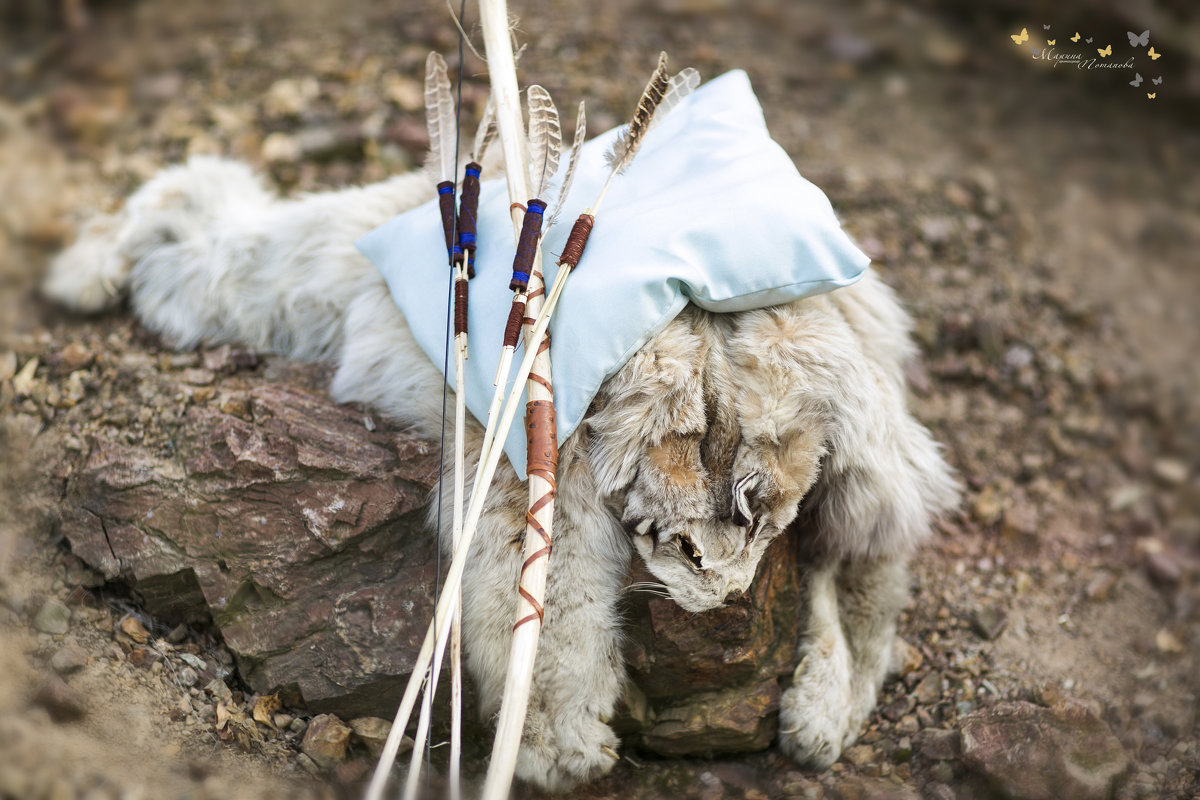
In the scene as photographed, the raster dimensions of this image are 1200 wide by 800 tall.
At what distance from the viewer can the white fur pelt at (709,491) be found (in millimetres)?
1885

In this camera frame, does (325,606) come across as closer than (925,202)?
Yes

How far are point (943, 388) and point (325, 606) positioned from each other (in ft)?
8.01

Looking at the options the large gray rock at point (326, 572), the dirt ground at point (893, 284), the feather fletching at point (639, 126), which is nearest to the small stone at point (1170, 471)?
the dirt ground at point (893, 284)

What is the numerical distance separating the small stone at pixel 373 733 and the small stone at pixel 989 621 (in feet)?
5.51

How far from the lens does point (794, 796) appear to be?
212 cm

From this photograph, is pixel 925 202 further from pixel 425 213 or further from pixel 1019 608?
pixel 425 213

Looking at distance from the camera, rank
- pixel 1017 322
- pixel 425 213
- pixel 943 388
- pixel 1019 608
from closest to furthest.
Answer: pixel 425 213 → pixel 1019 608 → pixel 943 388 → pixel 1017 322

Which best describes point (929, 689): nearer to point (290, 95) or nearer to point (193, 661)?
point (193, 661)

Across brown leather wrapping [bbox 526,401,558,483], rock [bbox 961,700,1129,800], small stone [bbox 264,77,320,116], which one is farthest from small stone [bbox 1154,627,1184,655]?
small stone [bbox 264,77,320,116]

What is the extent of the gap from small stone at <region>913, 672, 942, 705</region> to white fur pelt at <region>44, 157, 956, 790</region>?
0.12m

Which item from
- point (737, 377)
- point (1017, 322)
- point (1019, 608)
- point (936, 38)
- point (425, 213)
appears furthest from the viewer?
point (936, 38)

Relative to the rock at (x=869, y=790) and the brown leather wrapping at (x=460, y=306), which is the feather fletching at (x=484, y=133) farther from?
the rock at (x=869, y=790)

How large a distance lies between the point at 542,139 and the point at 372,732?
145 centimetres

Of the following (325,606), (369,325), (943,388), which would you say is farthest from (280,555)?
(943,388)
